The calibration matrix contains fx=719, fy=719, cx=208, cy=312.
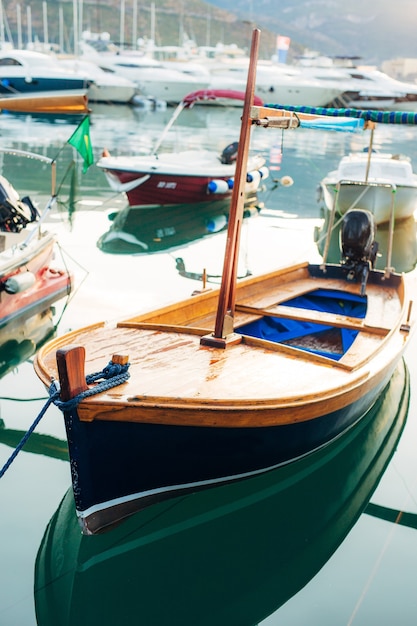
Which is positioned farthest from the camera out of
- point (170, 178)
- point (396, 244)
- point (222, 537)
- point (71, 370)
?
point (170, 178)

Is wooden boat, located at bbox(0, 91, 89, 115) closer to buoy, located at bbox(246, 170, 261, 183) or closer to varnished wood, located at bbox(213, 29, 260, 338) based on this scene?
varnished wood, located at bbox(213, 29, 260, 338)

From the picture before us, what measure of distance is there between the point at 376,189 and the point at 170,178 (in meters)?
4.69

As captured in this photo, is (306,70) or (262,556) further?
(306,70)

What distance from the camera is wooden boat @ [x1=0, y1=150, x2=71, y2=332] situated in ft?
30.2

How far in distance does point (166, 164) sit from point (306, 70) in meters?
45.1

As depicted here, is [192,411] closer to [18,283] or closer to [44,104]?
[18,283]

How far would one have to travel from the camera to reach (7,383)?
7.95 metres

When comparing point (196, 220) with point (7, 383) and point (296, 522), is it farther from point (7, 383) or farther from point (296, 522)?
point (296, 522)

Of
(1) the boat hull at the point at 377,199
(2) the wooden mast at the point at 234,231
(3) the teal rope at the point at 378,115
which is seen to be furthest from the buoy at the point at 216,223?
(2) the wooden mast at the point at 234,231

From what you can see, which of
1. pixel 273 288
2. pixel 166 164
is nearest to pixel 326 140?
pixel 166 164

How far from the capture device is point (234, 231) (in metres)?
5.93

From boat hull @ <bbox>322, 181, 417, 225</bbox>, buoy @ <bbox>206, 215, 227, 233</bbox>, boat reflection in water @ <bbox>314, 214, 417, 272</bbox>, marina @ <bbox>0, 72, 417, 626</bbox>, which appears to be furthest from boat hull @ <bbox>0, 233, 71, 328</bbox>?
boat hull @ <bbox>322, 181, 417, 225</bbox>

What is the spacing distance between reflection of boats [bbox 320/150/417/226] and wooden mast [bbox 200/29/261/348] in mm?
9820

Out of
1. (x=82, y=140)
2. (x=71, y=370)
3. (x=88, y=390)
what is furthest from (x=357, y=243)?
(x=82, y=140)
